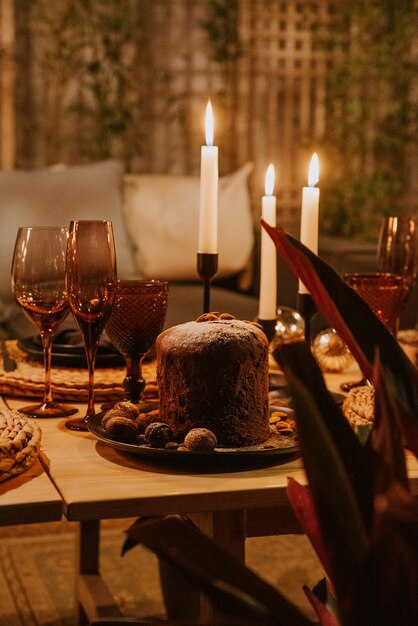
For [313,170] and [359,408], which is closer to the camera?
[359,408]

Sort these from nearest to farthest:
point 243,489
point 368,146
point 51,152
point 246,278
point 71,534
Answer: point 243,489 → point 71,534 → point 246,278 → point 51,152 → point 368,146

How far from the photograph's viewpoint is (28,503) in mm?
832

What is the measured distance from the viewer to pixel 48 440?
3.47 feet

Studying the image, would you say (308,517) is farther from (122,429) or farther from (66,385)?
(66,385)

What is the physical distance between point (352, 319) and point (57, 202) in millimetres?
2534

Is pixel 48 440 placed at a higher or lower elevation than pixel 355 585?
lower

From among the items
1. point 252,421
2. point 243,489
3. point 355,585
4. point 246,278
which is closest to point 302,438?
point 355,585

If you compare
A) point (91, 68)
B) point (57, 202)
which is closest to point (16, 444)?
point (57, 202)

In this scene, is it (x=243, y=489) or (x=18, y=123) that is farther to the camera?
(x=18, y=123)

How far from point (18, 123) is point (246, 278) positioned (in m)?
2.14

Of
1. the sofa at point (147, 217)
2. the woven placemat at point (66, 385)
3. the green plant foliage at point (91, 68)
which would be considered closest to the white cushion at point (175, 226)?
the sofa at point (147, 217)

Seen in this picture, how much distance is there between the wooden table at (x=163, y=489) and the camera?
854mm

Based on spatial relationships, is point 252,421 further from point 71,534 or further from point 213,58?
point 213,58

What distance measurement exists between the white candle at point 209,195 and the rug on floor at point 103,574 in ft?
3.21
